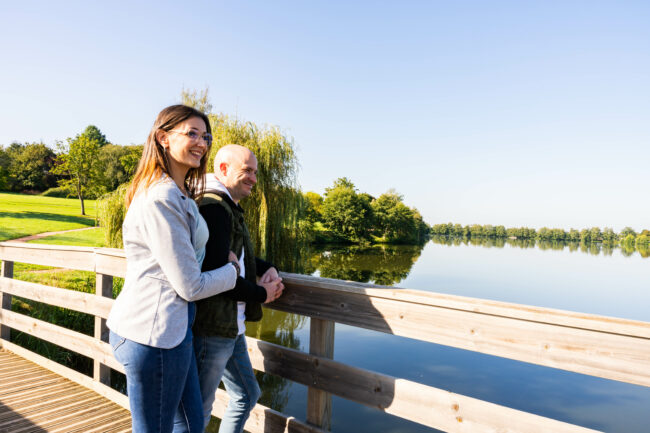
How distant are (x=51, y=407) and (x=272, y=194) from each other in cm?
1029

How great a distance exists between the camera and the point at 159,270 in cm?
134

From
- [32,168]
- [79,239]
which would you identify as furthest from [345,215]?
[79,239]

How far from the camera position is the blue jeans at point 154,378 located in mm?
1304

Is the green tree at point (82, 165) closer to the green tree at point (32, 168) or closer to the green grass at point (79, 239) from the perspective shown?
the green grass at point (79, 239)

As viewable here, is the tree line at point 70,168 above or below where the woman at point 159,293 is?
above

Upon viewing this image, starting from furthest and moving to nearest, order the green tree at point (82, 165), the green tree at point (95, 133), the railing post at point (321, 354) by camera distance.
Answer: the green tree at point (95, 133) → the green tree at point (82, 165) → the railing post at point (321, 354)

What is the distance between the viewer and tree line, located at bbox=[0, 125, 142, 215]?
28.0 meters

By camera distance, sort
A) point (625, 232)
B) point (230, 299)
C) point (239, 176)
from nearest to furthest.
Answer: point (230, 299)
point (239, 176)
point (625, 232)

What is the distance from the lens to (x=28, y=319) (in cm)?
372

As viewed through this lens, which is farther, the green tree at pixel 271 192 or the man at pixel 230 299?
the green tree at pixel 271 192

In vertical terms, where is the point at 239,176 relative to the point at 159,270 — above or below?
above

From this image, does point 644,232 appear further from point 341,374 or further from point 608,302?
point 341,374

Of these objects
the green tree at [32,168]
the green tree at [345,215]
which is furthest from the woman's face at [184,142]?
the green tree at [345,215]

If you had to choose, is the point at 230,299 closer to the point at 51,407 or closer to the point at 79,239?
the point at 51,407
